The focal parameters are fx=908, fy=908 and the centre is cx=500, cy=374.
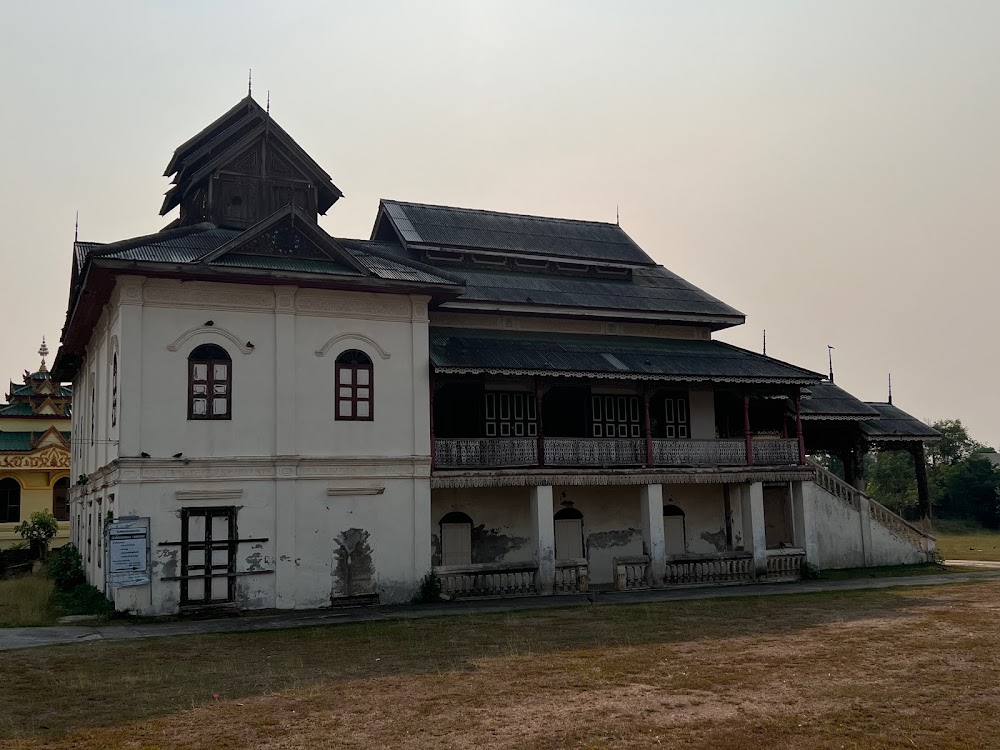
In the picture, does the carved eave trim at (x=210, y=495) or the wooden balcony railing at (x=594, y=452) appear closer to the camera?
the carved eave trim at (x=210, y=495)

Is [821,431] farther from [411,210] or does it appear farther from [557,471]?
[411,210]

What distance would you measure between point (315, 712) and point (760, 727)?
462cm

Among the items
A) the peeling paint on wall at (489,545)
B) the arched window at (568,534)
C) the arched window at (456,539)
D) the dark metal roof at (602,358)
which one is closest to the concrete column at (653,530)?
the arched window at (568,534)

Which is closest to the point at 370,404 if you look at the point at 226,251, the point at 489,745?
the point at 226,251

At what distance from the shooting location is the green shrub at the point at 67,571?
23.8m

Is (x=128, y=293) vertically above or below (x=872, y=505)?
above

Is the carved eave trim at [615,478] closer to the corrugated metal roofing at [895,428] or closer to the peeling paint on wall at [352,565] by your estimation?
the peeling paint on wall at [352,565]

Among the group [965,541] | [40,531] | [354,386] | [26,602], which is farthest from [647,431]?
[965,541]

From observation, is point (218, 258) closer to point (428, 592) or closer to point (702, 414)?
point (428, 592)

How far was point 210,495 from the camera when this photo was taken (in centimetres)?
1855

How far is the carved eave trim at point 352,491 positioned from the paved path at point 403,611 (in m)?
2.45

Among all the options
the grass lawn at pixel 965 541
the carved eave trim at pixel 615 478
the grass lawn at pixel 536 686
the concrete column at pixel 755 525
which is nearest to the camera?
the grass lawn at pixel 536 686

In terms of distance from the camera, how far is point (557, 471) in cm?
2181

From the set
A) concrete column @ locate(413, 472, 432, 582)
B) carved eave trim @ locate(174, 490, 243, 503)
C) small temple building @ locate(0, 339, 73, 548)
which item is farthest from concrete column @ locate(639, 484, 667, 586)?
small temple building @ locate(0, 339, 73, 548)
